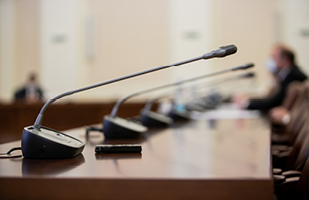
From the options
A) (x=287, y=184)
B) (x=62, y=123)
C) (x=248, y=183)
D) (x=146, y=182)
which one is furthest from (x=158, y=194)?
(x=62, y=123)

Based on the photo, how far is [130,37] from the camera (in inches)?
311

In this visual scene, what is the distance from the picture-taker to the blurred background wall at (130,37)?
736cm

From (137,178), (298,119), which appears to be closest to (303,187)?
(137,178)

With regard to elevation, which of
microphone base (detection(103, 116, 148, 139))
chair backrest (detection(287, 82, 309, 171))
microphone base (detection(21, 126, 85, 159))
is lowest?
chair backrest (detection(287, 82, 309, 171))

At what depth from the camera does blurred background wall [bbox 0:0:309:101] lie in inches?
290

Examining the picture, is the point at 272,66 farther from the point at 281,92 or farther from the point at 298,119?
the point at 298,119

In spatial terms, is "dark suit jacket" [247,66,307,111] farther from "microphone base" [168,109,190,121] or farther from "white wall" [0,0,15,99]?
"white wall" [0,0,15,99]

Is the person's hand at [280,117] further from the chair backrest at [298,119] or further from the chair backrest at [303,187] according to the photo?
the chair backrest at [303,187]

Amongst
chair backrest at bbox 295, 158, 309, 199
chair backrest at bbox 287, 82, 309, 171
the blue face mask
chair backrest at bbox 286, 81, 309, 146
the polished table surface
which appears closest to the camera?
the polished table surface

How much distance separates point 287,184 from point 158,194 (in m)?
0.62

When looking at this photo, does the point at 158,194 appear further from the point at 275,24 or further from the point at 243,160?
the point at 275,24

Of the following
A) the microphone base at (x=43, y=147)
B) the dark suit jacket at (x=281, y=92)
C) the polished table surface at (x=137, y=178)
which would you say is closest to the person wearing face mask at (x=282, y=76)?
the dark suit jacket at (x=281, y=92)

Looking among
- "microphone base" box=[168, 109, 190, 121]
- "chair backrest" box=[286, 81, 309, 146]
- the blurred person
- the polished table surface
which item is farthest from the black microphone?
the blurred person

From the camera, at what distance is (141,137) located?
1613 mm
